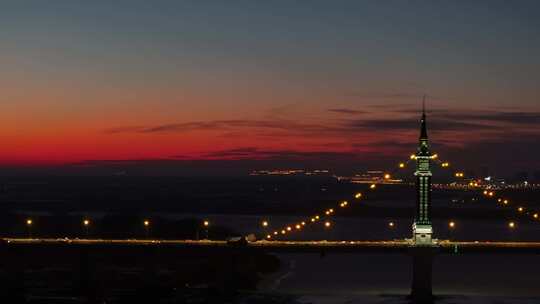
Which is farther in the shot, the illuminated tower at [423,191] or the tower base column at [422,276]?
the illuminated tower at [423,191]

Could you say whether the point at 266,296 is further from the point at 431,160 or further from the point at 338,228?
the point at 338,228

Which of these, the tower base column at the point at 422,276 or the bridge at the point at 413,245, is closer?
the tower base column at the point at 422,276

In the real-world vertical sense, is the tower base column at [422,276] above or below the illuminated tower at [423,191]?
below

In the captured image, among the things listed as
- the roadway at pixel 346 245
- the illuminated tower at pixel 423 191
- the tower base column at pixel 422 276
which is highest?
the illuminated tower at pixel 423 191

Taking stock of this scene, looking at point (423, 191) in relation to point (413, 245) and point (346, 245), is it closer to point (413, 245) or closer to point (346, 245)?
point (413, 245)

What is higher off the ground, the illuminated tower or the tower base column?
the illuminated tower

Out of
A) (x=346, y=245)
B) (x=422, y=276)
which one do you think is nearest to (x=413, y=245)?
(x=422, y=276)

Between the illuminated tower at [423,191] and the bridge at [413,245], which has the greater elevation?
the illuminated tower at [423,191]

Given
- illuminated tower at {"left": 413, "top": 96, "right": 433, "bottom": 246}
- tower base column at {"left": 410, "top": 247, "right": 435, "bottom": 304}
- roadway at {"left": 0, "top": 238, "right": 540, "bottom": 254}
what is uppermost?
illuminated tower at {"left": 413, "top": 96, "right": 433, "bottom": 246}

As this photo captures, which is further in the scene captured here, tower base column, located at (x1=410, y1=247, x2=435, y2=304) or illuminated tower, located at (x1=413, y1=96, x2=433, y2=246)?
illuminated tower, located at (x1=413, y1=96, x2=433, y2=246)

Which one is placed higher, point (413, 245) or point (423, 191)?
point (423, 191)

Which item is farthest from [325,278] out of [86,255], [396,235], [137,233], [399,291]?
[396,235]
